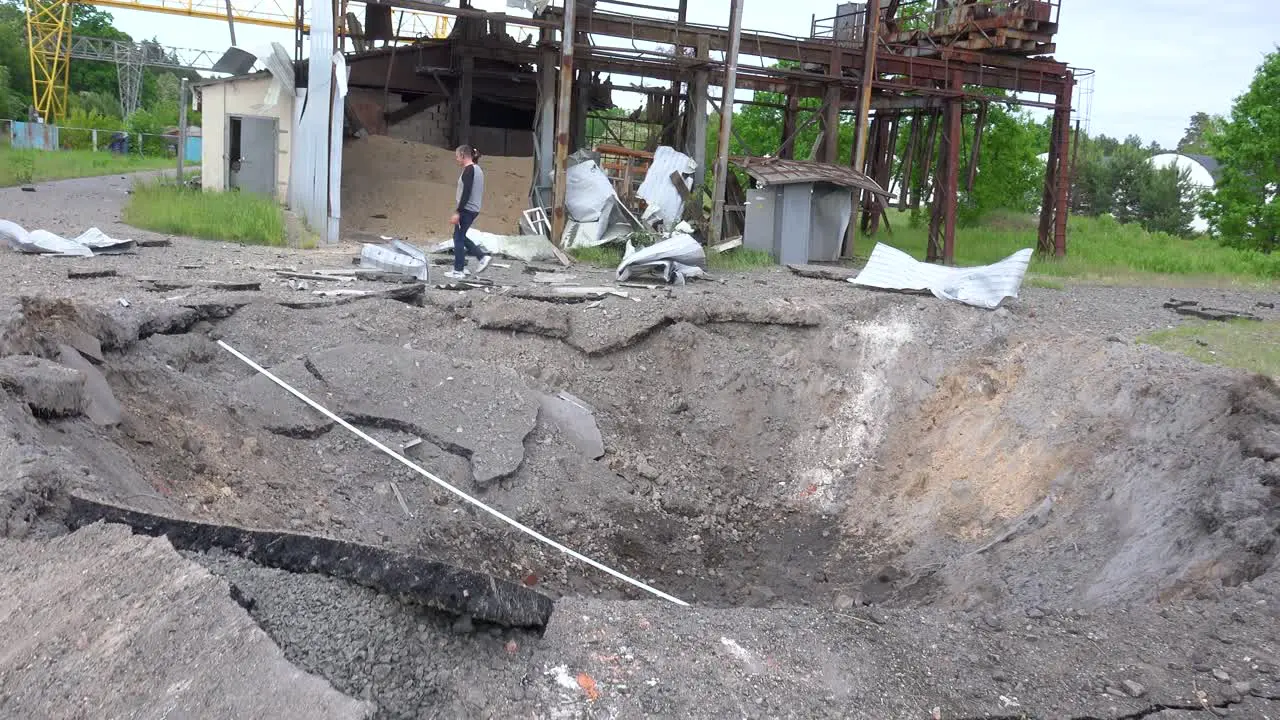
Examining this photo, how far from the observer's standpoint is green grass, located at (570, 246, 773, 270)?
49.5 ft

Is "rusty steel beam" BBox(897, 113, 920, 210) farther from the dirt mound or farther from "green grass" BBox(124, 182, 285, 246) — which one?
"green grass" BBox(124, 182, 285, 246)

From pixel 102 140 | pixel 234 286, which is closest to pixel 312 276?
pixel 234 286

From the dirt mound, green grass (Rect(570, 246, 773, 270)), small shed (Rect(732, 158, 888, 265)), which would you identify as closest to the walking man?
the dirt mound

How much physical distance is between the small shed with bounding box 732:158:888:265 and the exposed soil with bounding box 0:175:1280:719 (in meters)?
4.02

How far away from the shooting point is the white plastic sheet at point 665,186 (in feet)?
55.6

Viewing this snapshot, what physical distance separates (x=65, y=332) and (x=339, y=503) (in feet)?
7.00

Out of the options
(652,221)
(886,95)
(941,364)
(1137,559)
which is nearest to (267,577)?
(1137,559)

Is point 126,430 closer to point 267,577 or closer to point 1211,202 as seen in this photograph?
point 267,577

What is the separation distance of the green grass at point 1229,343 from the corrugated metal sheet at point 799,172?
20.3ft

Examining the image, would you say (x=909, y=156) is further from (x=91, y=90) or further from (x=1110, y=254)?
(x=91, y=90)

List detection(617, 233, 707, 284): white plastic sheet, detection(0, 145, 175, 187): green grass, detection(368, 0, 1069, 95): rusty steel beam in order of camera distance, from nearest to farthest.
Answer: detection(617, 233, 707, 284): white plastic sheet → detection(368, 0, 1069, 95): rusty steel beam → detection(0, 145, 175, 187): green grass

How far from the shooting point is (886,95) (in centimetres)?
1994

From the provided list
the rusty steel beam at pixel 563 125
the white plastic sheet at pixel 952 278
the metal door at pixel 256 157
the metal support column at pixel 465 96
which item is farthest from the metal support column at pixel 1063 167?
the metal door at pixel 256 157

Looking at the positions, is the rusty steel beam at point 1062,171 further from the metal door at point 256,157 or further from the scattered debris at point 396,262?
the metal door at point 256,157
